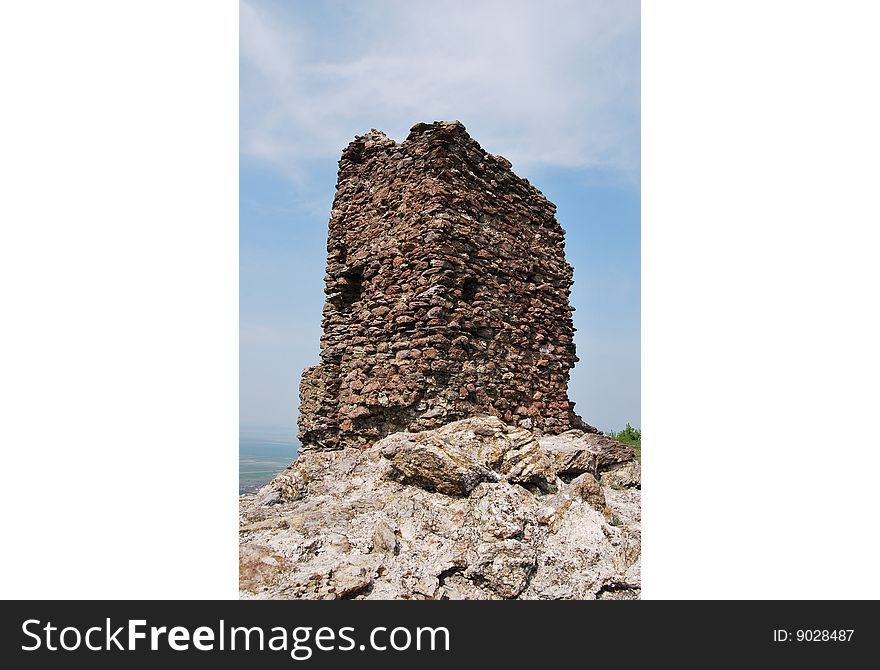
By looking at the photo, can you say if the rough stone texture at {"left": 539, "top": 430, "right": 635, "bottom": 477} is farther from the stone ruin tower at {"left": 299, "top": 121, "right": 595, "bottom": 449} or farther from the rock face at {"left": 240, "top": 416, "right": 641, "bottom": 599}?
the stone ruin tower at {"left": 299, "top": 121, "right": 595, "bottom": 449}

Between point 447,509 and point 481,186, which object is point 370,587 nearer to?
point 447,509

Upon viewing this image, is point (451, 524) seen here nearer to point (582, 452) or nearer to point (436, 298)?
point (582, 452)

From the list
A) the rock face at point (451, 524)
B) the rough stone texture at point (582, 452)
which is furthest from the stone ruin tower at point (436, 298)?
the rock face at point (451, 524)

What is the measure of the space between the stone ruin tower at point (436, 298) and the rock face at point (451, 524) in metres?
0.65

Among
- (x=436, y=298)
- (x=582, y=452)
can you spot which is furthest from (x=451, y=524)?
(x=436, y=298)

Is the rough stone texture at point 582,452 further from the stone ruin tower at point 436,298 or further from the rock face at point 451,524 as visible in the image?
the stone ruin tower at point 436,298

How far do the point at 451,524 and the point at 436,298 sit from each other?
8.20ft

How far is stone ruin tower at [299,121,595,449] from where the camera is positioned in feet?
20.6

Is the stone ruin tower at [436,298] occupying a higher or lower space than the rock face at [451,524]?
higher

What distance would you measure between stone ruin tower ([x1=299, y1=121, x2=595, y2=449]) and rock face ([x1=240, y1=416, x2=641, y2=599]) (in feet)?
2.13

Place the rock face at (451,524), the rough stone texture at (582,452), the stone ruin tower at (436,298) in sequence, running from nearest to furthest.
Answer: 1. the rock face at (451,524)
2. the rough stone texture at (582,452)
3. the stone ruin tower at (436,298)

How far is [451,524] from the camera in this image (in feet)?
14.8

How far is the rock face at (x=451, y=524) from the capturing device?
3.95 meters

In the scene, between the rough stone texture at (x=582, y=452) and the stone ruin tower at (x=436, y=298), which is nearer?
the rough stone texture at (x=582, y=452)
